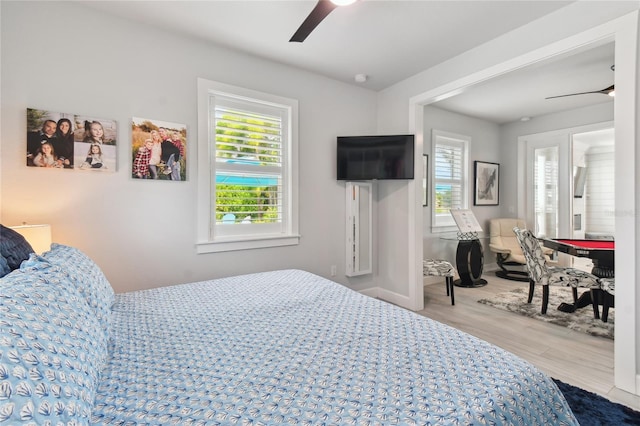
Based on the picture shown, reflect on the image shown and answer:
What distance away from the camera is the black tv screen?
357cm

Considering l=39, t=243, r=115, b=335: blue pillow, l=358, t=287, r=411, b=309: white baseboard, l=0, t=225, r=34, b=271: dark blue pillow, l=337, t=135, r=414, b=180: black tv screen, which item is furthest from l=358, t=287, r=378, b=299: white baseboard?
l=0, t=225, r=34, b=271: dark blue pillow

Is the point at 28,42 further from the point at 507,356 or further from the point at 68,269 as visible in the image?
the point at 507,356

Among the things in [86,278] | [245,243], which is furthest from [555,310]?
[86,278]

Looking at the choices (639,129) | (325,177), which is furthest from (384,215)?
(639,129)

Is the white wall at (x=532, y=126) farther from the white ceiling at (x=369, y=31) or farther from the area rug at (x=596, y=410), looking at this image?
the area rug at (x=596, y=410)

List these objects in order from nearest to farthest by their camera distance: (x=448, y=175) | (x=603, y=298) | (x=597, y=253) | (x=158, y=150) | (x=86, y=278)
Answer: (x=86, y=278) → (x=158, y=150) → (x=597, y=253) → (x=603, y=298) → (x=448, y=175)

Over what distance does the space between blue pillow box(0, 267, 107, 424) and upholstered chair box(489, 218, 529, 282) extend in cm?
564

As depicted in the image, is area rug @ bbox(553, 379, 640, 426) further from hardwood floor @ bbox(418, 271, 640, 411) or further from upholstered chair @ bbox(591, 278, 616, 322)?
upholstered chair @ bbox(591, 278, 616, 322)

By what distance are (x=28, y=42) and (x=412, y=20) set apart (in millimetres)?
2843

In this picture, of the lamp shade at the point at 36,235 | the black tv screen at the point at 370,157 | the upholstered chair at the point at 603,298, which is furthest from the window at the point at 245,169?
the upholstered chair at the point at 603,298

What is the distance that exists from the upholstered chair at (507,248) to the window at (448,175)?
2.60ft

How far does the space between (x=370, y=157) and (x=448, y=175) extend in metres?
2.18

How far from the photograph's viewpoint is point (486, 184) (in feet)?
18.5

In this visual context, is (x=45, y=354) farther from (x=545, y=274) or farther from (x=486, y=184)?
(x=486, y=184)
